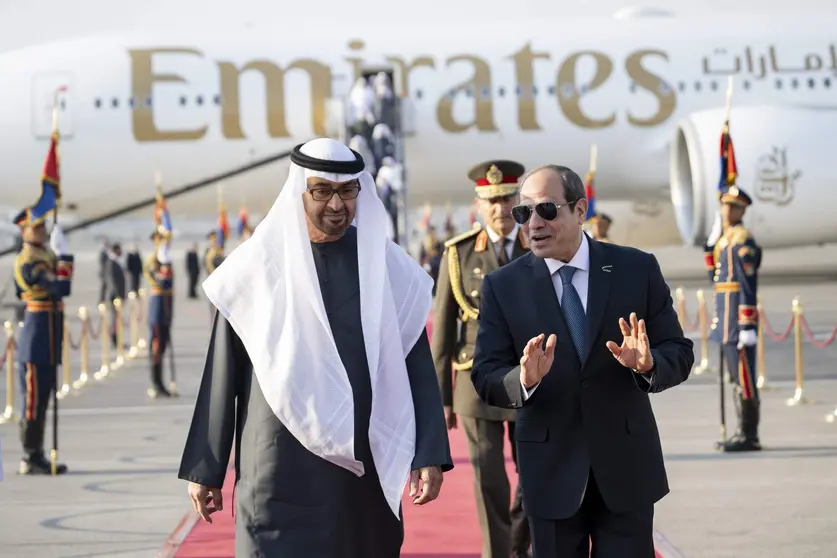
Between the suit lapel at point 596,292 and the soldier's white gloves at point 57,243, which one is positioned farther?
the soldier's white gloves at point 57,243

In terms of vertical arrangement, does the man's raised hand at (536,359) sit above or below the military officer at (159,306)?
above

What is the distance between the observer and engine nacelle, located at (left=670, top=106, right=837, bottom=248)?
2141 cm

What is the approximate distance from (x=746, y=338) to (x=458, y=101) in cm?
1417

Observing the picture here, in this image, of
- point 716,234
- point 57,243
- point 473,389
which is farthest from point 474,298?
point 57,243

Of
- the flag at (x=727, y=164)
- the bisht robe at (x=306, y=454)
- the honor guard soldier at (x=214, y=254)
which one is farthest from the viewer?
the honor guard soldier at (x=214, y=254)

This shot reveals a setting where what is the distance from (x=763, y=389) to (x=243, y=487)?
8.53 m

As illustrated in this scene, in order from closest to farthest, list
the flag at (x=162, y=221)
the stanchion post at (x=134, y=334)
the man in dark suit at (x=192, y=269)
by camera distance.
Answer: the flag at (x=162, y=221), the stanchion post at (x=134, y=334), the man in dark suit at (x=192, y=269)

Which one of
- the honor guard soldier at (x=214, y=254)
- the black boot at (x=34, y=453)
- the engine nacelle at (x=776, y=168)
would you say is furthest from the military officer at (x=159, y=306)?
the engine nacelle at (x=776, y=168)

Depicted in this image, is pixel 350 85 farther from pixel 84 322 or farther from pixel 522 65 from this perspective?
pixel 84 322

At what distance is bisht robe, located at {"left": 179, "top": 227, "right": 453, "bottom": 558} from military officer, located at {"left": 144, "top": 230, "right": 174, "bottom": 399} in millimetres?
8409

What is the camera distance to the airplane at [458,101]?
21969 millimetres

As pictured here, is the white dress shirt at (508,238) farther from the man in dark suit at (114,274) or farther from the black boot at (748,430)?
the man in dark suit at (114,274)

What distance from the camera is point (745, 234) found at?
8938mm

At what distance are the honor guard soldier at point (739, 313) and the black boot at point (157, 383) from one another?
5256 millimetres
